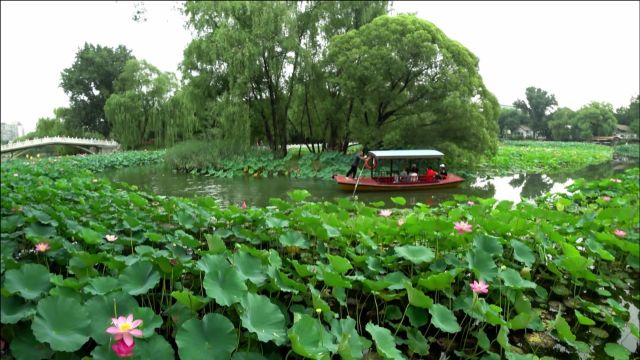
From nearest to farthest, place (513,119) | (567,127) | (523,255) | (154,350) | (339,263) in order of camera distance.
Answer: (154,350)
(339,263)
(523,255)
(567,127)
(513,119)

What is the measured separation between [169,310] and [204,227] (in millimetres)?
1742

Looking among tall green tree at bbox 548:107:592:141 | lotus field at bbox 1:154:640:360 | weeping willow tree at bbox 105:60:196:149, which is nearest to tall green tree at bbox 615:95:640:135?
tall green tree at bbox 548:107:592:141

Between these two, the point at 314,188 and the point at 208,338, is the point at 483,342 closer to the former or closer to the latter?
the point at 208,338

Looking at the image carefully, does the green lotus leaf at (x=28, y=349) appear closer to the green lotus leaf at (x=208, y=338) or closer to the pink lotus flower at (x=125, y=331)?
the pink lotus flower at (x=125, y=331)

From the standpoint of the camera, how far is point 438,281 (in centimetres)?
171

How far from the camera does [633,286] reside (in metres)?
2.65

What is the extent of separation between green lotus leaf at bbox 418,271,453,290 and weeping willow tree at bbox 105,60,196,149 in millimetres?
23513

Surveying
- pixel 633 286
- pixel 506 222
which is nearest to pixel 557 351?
pixel 506 222

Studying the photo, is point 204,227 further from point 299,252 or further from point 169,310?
point 169,310

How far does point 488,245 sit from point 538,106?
57.4 meters

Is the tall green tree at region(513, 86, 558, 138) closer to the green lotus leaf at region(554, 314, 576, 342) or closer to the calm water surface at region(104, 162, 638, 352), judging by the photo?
the calm water surface at region(104, 162, 638, 352)

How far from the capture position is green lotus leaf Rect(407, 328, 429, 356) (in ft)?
5.07

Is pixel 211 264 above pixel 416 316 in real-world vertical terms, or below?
above

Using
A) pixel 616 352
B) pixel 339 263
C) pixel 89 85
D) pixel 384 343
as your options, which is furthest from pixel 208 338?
pixel 89 85
